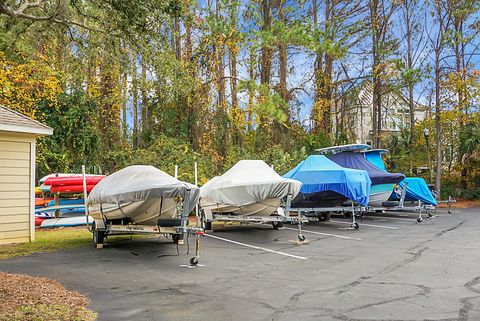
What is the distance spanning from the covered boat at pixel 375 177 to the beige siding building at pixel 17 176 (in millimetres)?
13342

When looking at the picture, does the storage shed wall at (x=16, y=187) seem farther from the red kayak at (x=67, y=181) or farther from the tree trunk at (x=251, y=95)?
the tree trunk at (x=251, y=95)

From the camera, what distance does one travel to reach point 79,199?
2177 cm

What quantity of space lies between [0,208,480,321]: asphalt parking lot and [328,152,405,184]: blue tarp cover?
579cm

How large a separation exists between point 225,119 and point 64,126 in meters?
8.94

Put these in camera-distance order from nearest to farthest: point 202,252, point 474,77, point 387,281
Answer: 1. point 387,281
2. point 202,252
3. point 474,77

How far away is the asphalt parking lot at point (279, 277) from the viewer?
6242mm

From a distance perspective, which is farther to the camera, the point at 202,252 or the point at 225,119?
the point at 225,119

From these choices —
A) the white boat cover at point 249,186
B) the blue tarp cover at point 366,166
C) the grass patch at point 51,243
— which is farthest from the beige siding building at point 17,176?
the blue tarp cover at point 366,166

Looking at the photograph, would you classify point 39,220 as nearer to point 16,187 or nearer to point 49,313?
point 16,187

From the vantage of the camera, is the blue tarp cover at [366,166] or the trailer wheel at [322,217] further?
the blue tarp cover at [366,166]

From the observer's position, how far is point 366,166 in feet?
71.6

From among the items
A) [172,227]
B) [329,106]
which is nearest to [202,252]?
[172,227]

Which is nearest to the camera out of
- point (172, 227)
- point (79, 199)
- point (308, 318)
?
point (308, 318)

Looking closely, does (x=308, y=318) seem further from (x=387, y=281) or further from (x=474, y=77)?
(x=474, y=77)
